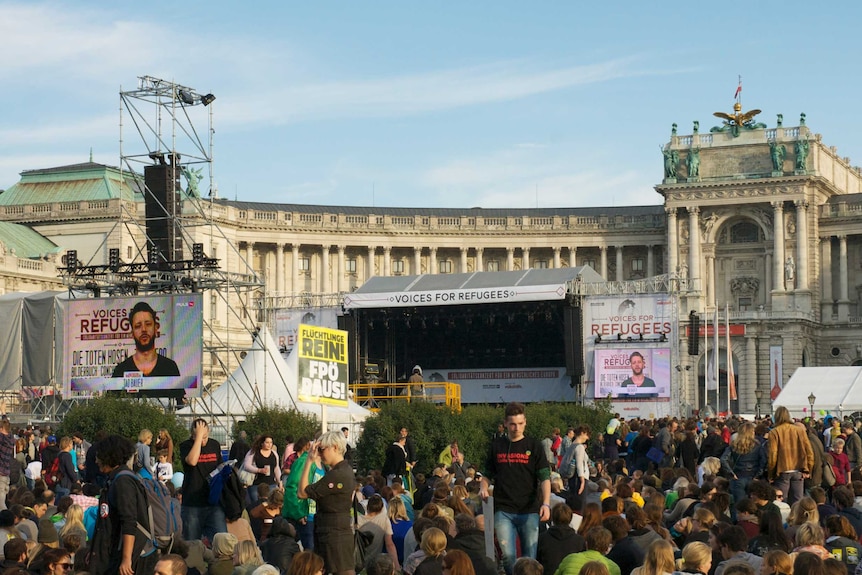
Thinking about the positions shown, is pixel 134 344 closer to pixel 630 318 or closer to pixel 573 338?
pixel 573 338

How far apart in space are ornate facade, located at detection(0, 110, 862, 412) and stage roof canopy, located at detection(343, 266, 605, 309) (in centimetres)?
2369

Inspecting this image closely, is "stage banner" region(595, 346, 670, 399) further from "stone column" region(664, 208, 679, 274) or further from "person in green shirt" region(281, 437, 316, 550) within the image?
"person in green shirt" region(281, 437, 316, 550)

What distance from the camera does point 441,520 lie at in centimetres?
1495

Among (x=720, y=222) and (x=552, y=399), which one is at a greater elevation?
(x=720, y=222)

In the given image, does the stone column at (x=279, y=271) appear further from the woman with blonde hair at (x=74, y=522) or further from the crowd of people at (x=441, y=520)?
the woman with blonde hair at (x=74, y=522)

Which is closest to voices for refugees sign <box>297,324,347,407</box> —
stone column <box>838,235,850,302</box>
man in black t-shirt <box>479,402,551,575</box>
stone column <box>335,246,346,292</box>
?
man in black t-shirt <box>479,402,551,575</box>

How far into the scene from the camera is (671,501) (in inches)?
757

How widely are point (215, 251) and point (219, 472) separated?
3013 inches

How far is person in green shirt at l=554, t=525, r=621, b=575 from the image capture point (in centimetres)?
1248

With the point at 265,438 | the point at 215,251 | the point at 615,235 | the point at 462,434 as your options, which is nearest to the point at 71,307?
the point at 462,434

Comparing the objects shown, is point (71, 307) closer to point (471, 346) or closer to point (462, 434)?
point (462, 434)

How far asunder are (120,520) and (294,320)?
204 feet

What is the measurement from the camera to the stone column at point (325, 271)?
98.6 meters

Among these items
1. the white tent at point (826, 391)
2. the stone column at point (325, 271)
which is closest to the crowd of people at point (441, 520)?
the white tent at point (826, 391)
